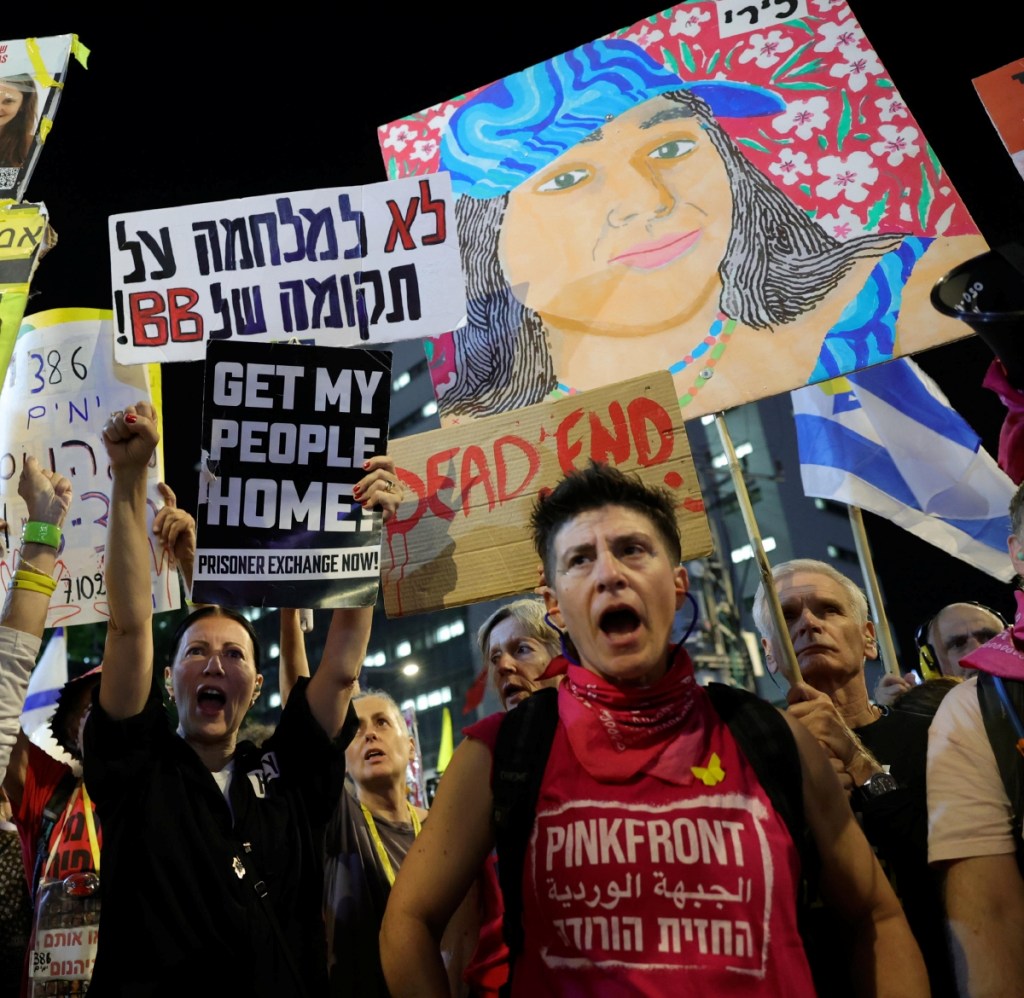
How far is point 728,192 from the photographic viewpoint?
4.14 meters

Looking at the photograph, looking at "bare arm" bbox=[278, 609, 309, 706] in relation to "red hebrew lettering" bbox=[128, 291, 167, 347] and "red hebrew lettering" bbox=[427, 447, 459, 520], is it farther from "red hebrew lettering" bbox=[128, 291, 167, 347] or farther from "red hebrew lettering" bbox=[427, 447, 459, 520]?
"red hebrew lettering" bbox=[128, 291, 167, 347]

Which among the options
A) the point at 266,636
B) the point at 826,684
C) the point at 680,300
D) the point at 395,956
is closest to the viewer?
the point at 395,956

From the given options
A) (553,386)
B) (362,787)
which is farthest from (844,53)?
(362,787)

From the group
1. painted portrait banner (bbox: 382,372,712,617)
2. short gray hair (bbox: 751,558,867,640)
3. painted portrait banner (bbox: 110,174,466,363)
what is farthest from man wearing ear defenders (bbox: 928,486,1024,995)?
painted portrait banner (bbox: 110,174,466,363)

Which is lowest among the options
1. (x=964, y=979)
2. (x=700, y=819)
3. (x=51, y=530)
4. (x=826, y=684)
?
(x=964, y=979)

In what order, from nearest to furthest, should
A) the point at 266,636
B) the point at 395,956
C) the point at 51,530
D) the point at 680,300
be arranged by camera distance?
the point at 395,956, the point at 51,530, the point at 680,300, the point at 266,636

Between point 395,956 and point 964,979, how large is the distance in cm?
110

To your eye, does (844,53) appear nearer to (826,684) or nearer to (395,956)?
(826,684)

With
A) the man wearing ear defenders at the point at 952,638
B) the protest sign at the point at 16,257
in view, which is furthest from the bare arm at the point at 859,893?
A: the protest sign at the point at 16,257

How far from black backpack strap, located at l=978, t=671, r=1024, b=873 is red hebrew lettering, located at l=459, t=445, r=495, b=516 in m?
1.76

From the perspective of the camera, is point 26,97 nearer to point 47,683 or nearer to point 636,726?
point 47,683

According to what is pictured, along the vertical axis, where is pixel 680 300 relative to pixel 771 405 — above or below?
below

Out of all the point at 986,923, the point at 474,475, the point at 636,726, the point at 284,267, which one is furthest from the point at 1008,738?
the point at 284,267

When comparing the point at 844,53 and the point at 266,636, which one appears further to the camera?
the point at 266,636
